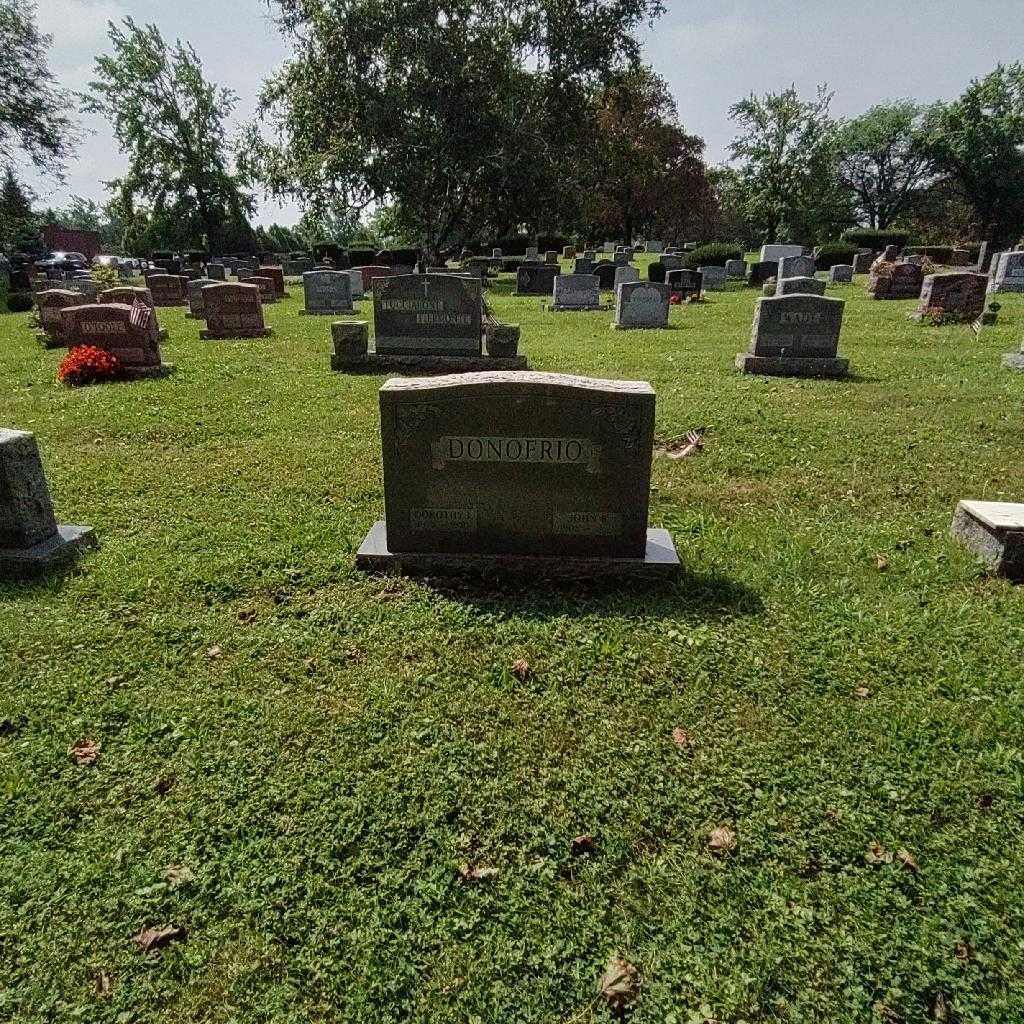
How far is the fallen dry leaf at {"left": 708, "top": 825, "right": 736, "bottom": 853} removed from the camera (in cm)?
263

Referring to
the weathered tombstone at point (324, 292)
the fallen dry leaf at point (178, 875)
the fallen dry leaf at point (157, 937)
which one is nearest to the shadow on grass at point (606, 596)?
the fallen dry leaf at point (178, 875)

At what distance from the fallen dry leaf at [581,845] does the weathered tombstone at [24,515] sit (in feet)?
13.1

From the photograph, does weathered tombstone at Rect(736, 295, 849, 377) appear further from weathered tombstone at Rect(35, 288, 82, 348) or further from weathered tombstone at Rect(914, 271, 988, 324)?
weathered tombstone at Rect(35, 288, 82, 348)

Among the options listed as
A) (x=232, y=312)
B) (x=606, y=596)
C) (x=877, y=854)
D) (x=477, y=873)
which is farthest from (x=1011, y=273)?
(x=477, y=873)

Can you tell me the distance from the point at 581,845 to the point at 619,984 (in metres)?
0.54

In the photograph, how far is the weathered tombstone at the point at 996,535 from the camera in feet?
14.6

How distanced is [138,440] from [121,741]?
5545 mm

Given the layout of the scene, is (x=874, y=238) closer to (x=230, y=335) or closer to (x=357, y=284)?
(x=357, y=284)

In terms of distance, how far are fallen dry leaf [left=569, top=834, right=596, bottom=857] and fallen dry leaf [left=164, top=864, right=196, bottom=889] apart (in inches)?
57.0

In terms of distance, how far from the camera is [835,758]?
3072 mm

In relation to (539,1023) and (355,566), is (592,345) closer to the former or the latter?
(355,566)

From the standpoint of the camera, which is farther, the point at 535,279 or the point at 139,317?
A: the point at 535,279

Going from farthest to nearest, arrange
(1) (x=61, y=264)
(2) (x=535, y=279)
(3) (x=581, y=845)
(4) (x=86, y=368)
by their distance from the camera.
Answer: (1) (x=61, y=264) < (2) (x=535, y=279) < (4) (x=86, y=368) < (3) (x=581, y=845)

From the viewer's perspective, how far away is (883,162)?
63.3 metres
